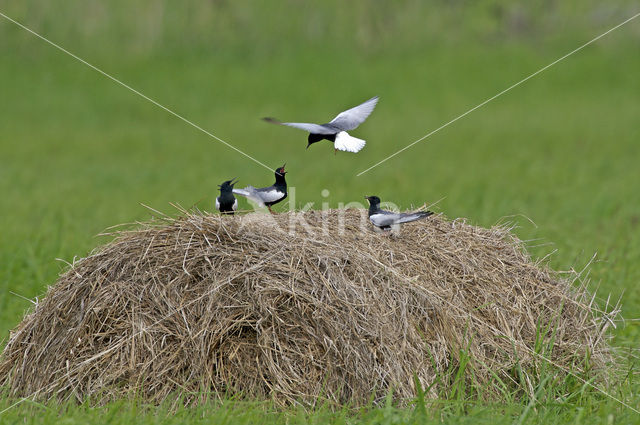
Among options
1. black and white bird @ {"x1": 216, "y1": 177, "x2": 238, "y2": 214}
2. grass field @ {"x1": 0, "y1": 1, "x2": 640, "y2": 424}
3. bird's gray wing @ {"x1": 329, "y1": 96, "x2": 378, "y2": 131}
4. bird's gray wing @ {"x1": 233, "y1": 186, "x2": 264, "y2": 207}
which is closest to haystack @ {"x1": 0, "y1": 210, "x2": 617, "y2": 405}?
bird's gray wing @ {"x1": 233, "y1": 186, "x2": 264, "y2": 207}

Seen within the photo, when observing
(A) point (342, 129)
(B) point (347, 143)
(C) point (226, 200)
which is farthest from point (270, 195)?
(B) point (347, 143)

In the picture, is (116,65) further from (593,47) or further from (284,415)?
(284,415)

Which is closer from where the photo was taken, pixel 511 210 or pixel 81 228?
pixel 81 228

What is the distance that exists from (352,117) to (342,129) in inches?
8.4

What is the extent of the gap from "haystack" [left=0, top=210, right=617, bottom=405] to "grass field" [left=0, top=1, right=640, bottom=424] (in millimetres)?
2690

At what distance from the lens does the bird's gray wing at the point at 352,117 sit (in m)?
5.11

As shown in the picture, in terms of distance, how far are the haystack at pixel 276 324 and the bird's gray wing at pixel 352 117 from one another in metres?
1.07

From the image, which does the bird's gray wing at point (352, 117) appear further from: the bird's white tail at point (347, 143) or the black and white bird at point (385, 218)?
the black and white bird at point (385, 218)

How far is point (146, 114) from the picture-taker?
79.8ft

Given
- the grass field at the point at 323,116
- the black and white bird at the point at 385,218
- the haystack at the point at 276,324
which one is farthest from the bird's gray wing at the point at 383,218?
the grass field at the point at 323,116

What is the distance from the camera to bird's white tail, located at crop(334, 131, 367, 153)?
15.3 ft

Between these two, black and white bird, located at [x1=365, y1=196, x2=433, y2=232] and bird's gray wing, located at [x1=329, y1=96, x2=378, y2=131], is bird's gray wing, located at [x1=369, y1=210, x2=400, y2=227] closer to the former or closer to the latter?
black and white bird, located at [x1=365, y1=196, x2=433, y2=232]

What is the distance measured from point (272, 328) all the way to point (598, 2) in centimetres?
2800

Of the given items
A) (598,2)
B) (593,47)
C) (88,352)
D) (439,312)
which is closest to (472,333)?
(439,312)
